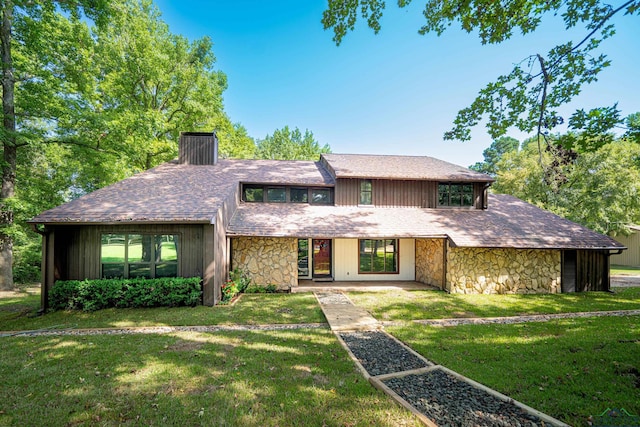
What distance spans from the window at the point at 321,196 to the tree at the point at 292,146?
2097 cm

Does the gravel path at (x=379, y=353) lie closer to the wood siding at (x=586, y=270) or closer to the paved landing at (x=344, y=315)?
the paved landing at (x=344, y=315)

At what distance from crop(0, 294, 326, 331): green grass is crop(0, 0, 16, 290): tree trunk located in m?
3.43

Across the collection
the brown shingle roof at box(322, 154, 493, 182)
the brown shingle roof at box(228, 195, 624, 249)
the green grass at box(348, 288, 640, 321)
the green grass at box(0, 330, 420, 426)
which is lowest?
the green grass at box(348, 288, 640, 321)

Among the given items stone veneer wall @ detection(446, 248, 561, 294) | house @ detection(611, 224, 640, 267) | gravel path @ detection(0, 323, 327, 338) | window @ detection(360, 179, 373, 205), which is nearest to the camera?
gravel path @ detection(0, 323, 327, 338)

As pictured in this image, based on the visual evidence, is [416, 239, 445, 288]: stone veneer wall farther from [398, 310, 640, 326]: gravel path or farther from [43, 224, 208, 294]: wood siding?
[43, 224, 208, 294]: wood siding

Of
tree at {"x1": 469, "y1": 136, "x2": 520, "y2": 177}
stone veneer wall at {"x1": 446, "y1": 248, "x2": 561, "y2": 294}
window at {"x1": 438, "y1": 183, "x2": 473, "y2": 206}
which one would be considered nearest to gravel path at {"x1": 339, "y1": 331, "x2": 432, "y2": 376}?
stone veneer wall at {"x1": 446, "y1": 248, "x2": 561, "y2": 294}

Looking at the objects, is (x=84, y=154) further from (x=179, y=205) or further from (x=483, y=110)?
(x=483, y=110)

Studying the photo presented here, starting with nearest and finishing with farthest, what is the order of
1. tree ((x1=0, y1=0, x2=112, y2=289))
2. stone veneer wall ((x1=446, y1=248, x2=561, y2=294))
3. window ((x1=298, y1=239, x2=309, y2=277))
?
tree ((x1=0, y1=0, x2=112, y2=289)) < stone veneer wall ((x1=446, y1=248, x2=561, y2=294)) < window ((x1=298, y1=239, x2=309, y2=277))

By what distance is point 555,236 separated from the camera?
10.9 m

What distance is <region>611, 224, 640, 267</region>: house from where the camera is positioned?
792 inches

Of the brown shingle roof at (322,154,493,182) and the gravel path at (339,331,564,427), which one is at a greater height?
the brown shingle roof at (322,154,493,182)

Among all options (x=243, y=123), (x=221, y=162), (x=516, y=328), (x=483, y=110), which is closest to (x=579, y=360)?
(x=516, y=328)

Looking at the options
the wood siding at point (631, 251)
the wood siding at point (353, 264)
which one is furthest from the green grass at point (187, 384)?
the wood siding at point (631, 251)

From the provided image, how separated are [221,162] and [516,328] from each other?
14.5m
